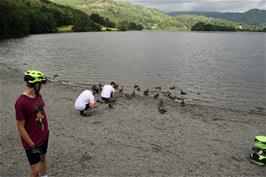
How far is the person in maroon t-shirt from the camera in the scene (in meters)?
6.95

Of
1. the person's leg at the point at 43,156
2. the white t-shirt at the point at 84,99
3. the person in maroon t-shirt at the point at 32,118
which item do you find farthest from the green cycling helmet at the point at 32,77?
the white t-shirt at the point at 84,99

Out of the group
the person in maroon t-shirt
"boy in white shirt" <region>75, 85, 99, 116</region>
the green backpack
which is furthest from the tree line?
the person in maroon t-shirt

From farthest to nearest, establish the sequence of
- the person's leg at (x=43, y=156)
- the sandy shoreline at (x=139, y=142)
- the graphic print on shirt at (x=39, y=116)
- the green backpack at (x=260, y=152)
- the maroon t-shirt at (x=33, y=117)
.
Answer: the green backpack at (x=260, y=152), the sandy shoreline at (x=139, y=142), the person's leg at (x=43, y=156), the graphic print on shirt at (x=39, y=116), the maroon t-shirt at (x=33, y=117)

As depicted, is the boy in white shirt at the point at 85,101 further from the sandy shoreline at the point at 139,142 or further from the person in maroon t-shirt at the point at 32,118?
the person in maroon t-shirt at the point at 32,118

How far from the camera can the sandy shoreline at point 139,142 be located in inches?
Answer: 444

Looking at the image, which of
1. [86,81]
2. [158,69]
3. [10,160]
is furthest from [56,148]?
[158,69]

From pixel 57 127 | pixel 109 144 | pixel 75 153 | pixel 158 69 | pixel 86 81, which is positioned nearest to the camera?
pixel 75 153

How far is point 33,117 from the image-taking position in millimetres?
7246

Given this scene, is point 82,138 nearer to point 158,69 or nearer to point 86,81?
point 86,81

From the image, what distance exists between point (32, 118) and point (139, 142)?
7.78 metres

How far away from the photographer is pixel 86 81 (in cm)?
3597

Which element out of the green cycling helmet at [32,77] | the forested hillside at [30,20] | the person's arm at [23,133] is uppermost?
the forested hillside at [30,20]

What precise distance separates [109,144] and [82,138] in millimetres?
1541

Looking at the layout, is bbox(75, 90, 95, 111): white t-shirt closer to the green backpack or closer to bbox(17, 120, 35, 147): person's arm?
the green backpack
